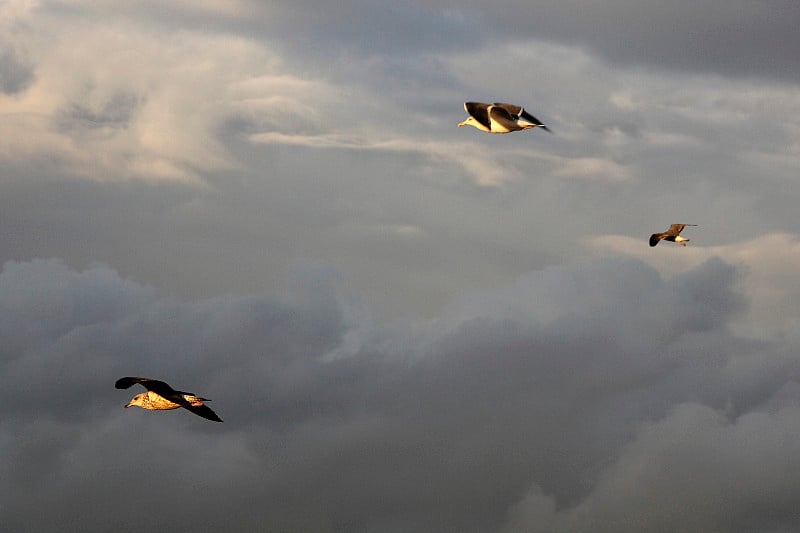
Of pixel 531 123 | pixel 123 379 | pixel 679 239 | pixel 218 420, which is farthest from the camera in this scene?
pixel 679 239

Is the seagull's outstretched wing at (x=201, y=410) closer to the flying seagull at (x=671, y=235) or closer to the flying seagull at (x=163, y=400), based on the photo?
the flying seagull at (x=163, y=400)

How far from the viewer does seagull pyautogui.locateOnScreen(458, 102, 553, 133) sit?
8750cm

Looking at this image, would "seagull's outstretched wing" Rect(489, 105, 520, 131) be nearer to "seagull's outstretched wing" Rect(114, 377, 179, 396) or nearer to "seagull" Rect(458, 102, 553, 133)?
"seagull" Rect(458, 102, 553, 133)

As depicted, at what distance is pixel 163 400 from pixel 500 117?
32.6m

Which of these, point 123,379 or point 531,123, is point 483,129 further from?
point 123,379

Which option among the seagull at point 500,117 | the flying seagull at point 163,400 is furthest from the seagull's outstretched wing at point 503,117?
the flying seagull at point 163,400

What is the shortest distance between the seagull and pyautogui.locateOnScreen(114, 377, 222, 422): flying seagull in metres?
26.9

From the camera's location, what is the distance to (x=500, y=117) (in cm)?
8862

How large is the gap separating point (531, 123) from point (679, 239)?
25.6 meters

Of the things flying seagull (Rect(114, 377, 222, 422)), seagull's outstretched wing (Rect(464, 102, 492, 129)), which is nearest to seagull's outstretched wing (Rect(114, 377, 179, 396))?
flying seagull (Rect(114, 377, 222, 422))

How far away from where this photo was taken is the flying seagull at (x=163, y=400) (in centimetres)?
7711

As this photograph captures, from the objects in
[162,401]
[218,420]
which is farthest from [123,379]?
[162,401]

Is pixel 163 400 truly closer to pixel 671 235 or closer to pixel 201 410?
pixel 201 410

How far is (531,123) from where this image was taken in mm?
87812
